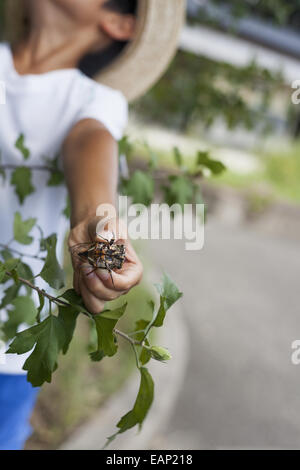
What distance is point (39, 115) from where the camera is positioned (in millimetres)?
1430

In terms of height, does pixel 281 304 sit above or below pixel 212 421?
below

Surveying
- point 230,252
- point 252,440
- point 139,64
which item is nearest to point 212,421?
point 252,440

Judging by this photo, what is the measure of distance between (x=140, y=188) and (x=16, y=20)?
70 centimetres

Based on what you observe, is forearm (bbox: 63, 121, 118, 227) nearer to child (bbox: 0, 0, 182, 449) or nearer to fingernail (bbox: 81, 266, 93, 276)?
child (bbox: 0, 0, 182, 449)

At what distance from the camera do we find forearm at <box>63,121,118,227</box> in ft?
3.35

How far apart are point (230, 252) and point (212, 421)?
120 inches

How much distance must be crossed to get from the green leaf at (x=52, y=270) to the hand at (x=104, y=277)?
1.3 inches

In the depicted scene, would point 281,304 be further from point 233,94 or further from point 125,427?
point 125,427

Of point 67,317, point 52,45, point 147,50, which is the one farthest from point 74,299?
point 147,50

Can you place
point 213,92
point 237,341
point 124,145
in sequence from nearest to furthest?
point 124,145 < point 213,92 < point 237,341

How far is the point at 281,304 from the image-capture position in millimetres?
4977

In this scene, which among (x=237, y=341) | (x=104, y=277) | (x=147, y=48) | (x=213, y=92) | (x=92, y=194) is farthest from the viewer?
(x=237, y=341)

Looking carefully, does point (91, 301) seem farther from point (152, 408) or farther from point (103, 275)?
point (152, 408)

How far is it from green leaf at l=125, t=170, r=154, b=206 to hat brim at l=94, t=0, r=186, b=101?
306 millimetres
